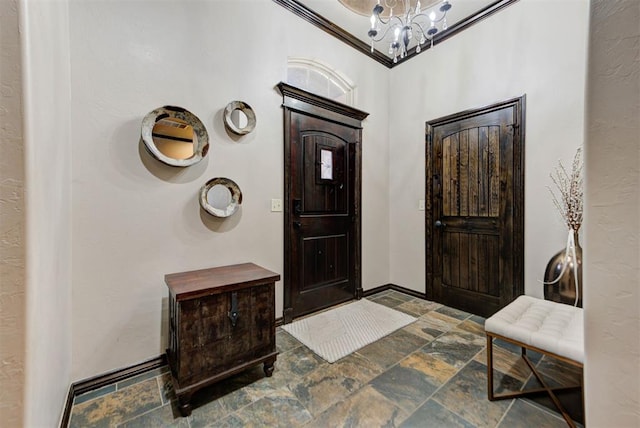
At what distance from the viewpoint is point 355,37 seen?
2969mm

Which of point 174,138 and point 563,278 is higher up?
point 174,138

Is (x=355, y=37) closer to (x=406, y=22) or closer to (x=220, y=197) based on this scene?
(x=406, y=22)

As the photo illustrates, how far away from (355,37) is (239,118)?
184 cm

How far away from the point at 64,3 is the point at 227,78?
95cm

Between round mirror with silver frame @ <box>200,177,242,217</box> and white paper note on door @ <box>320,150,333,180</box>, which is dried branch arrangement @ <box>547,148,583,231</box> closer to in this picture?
white paper note on door @ <box>320,150,333,180</box>

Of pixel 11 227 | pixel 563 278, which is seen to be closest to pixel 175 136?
pixel 11 227

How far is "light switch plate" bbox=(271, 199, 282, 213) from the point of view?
93.0 inches

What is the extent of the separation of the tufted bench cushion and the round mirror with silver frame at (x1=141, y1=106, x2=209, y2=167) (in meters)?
2.21

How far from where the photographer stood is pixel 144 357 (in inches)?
68.7

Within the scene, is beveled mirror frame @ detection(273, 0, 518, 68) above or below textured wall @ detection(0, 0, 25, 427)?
above

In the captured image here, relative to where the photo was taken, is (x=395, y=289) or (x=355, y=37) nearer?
(x=355, y=37)

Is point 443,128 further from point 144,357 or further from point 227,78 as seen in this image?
point 144,357

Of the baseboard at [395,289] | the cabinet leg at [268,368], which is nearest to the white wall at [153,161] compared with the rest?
the cabinet leg at [268,368]

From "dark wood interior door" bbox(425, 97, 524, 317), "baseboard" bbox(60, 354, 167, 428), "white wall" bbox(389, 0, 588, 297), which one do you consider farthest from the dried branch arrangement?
"baseboard" bbox(60, 354, 167, 428)
